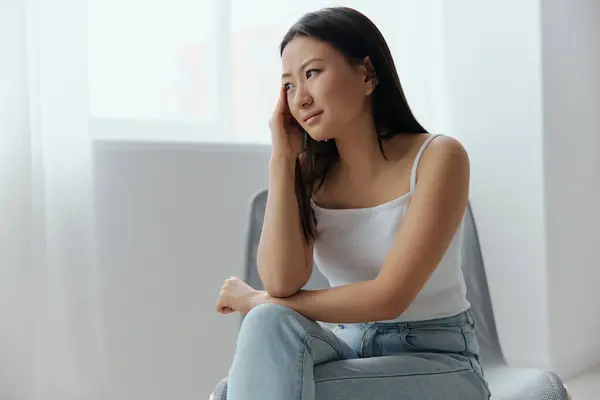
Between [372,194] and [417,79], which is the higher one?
[417,79]

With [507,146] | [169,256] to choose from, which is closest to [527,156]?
[507,146]

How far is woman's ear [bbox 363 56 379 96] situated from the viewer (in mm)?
1226

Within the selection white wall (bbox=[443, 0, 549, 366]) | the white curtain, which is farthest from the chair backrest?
white wall (bbox=[443, 0, 549, 366])

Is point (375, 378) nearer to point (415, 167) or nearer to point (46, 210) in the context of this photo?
point (415, 167)

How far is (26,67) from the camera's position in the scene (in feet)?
4.91

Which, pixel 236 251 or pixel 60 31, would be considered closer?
pixel 60 31

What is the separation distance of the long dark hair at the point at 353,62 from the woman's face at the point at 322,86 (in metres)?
0.02

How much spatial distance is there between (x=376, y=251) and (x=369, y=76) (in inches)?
11.2

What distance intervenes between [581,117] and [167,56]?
4.87 feet

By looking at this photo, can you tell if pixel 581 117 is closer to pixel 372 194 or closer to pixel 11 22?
pixel 372 194

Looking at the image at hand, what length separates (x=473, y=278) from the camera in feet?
5.20

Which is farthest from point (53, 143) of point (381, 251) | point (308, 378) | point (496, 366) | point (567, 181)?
point (567, 181)

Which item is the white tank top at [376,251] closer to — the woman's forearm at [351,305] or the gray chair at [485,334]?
the woman's forearm at [351,305]

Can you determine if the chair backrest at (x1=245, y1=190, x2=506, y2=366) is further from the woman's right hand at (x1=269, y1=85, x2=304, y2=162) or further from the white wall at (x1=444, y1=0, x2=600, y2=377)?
the white wall at (x1=444, y1=0, x2=600, y2=377)
